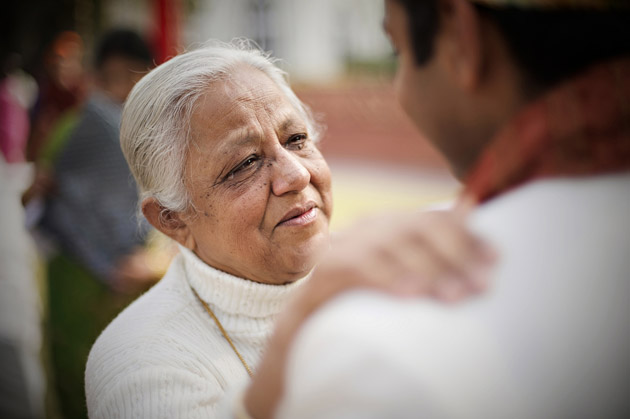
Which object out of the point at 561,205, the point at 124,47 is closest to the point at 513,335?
the point at 561,205

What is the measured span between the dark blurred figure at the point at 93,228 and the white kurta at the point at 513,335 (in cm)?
288

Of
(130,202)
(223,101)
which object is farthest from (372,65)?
(223,101)

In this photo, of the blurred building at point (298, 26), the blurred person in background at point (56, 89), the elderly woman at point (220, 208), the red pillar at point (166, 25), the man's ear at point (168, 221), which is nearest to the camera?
the elderly woman at point (220, 208)

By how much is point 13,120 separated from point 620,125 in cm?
738

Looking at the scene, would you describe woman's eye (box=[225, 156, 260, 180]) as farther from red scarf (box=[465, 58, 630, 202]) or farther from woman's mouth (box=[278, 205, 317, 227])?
red scarf (box=[465, 58, 630, 202])

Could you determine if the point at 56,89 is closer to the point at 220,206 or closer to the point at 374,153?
the point at 220,206

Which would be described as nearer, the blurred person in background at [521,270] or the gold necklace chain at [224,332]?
the blurred person in background at [521,270]

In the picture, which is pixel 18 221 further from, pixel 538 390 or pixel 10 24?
pixel 538 390

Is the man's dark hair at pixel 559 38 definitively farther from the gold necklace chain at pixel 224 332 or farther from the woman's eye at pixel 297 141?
the gold necklace chain at pixel 224 332

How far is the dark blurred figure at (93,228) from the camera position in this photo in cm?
354

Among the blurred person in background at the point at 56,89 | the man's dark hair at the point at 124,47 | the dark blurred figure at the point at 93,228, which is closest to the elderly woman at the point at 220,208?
the dark blurred figure at the point at 93,228

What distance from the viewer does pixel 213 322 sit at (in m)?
1.74

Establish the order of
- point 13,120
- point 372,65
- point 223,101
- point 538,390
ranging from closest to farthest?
point 538,390 < point 223,101 < point 13,120 < point 372,65

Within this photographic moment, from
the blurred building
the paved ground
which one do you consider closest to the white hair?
the paved ground
